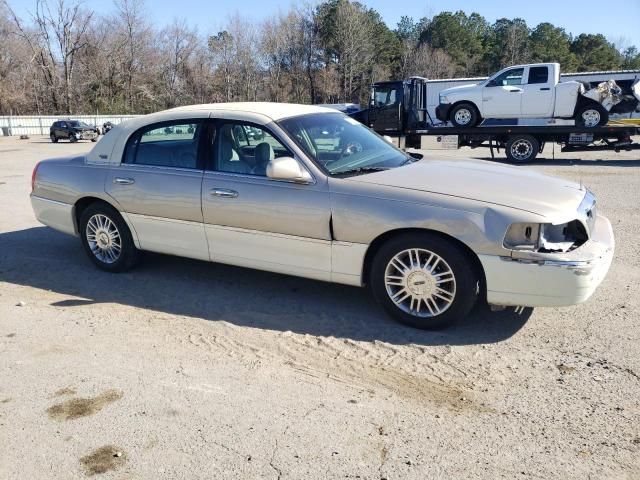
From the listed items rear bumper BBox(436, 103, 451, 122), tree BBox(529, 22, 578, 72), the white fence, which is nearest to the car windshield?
rear bumper BBox(436, 103, 451, 122)

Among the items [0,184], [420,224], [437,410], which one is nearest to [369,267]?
[420,224]

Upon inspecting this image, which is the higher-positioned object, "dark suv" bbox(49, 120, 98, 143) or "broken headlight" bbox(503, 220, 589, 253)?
"broken headlight" bbox(503, 220, 589, 253)

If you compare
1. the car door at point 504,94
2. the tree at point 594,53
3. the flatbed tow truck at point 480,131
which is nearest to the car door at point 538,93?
the car door at point 504,94

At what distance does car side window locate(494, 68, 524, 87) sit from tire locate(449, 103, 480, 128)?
111cm

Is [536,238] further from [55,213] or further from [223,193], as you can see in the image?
[55,213]

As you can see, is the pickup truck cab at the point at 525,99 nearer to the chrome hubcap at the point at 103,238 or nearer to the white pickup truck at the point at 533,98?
the white pickup truck at the point at 533,98

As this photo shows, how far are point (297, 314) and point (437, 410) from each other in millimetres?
1697

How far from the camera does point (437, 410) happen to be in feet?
10.5

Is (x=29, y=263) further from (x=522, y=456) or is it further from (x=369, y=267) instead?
(x=522, y=456)

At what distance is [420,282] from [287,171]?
1292 mm

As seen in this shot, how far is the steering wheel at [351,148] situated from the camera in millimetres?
4864

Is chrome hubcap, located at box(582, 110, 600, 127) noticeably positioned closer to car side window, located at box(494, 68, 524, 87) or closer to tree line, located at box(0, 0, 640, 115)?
car side window, located at box(494, 68, 524, 87)

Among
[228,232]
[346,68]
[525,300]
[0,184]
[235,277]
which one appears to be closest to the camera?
[525,300]

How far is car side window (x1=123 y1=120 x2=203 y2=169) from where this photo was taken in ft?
16.6
